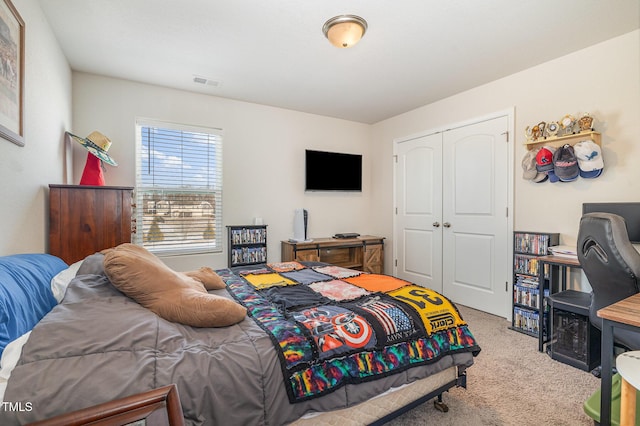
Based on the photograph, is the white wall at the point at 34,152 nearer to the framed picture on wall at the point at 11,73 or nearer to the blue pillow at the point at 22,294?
the framed picture on wall at the point at 11,73

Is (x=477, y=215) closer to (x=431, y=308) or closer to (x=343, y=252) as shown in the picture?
(x=343, y=252)

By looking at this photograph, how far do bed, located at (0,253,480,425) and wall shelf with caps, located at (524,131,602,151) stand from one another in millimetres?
2093

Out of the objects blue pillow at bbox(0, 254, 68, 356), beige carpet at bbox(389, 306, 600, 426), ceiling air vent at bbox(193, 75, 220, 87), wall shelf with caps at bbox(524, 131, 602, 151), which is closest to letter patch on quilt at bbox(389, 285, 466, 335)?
beige carpet at bbox(389, 306, 600, 426)

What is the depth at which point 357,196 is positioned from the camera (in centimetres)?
497

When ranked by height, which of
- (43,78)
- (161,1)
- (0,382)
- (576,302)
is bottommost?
(576,302)

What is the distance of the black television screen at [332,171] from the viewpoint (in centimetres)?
439

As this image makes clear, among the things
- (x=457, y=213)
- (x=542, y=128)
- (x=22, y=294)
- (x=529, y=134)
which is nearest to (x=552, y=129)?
(x=542, y=128)

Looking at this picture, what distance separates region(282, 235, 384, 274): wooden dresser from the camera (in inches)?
155

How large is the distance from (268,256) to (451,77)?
3157mm

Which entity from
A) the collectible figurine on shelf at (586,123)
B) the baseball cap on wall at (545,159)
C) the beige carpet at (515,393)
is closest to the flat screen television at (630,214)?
the baseball cap on wall at (545,159)

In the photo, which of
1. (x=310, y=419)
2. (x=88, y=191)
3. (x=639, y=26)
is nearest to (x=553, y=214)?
(x=639, y=26)

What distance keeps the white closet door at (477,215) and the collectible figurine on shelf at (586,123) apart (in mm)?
698

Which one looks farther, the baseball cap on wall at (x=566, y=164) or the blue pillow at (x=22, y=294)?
the baseball cap on wall at (x=566, y=164)

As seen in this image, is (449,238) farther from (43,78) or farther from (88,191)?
(43,78)
